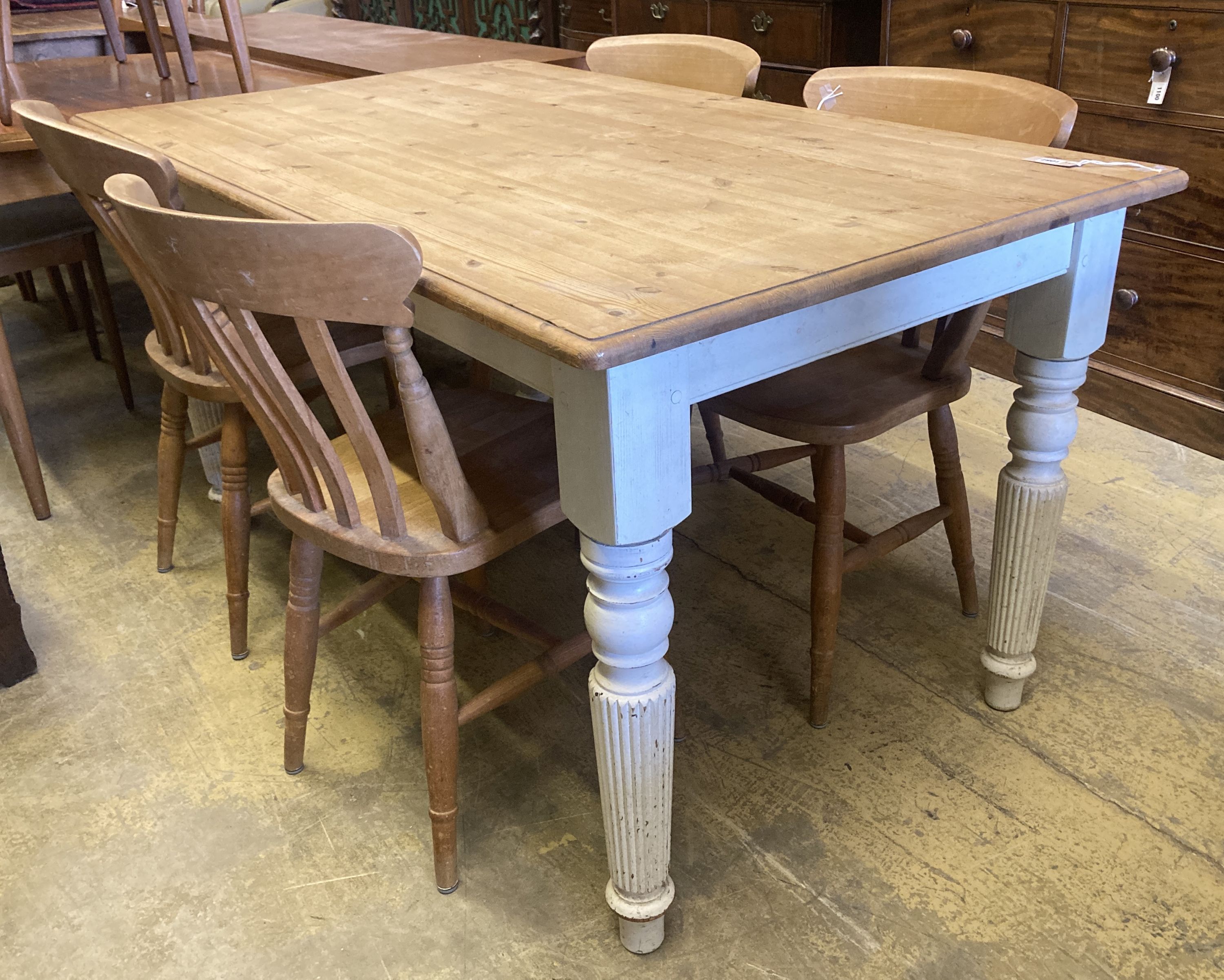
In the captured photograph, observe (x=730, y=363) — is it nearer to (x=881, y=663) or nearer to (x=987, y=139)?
(x=987, y=139)

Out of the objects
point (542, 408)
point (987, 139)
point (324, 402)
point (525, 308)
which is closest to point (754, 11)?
point (324, 402)

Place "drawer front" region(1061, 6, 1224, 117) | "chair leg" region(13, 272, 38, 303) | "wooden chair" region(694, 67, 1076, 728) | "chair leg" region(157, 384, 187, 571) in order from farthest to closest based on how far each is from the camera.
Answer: "chair leg" region(13, 272, 38, 303), "drawer front" region(1061, 6, 1224, 117), "chair leg" region(157, 384, 187, 571), "wooden chair" region(694, 67, 1076, 728)

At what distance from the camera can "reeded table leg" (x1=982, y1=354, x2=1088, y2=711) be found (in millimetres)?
1295

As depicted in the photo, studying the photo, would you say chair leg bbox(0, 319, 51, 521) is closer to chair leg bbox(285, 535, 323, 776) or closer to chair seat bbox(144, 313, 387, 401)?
chair seat bbox(144, 313, 387, 401)

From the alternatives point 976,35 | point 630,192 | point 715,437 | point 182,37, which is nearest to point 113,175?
point 630,192

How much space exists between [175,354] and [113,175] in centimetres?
37

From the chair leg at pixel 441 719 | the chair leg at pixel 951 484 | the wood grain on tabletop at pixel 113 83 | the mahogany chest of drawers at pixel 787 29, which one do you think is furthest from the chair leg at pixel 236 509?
the mahogany chest of drawers at pixel 787 29

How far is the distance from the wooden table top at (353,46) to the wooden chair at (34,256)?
60cm

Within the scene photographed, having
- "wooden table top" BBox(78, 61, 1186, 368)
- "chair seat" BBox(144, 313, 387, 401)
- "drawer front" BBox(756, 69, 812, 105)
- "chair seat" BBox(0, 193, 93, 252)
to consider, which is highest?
"wooden table top" BBox(78, 61, 1186, 368)

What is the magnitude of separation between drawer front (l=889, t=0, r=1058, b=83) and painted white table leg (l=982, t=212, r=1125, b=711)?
1072mm

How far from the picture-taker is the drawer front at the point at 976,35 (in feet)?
7.29

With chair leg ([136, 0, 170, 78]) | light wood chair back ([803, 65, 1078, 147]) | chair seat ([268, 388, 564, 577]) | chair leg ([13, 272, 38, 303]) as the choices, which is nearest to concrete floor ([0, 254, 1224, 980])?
chair seat ([268, 388, 564, 577])

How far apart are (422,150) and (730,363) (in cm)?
72

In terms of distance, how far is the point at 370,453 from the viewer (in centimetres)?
107
